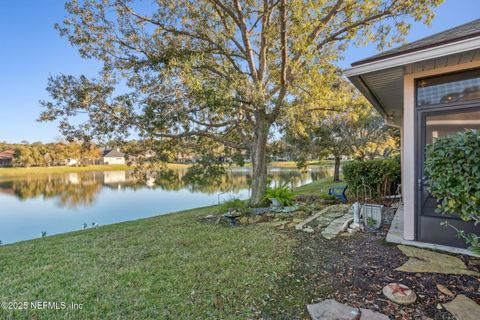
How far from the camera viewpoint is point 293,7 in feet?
18.7

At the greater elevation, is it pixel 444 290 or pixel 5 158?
pixel 5 158

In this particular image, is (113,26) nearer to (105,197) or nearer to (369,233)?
(369,233)

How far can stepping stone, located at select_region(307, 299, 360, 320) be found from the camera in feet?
7.22

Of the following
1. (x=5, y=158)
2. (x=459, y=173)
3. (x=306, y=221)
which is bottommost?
(x=306, y=221)

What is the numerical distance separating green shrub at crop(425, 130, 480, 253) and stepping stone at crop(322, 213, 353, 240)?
195cm

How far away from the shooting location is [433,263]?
10.0 feet

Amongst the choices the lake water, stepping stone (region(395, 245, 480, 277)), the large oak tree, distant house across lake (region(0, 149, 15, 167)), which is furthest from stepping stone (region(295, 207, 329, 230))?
distant house across lake (region(0, 149, 15, 167))

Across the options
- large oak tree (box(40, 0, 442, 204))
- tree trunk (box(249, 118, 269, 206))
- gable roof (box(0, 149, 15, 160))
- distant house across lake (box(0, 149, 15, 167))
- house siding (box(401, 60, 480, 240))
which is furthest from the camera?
gable roof (box(0, 149, 15, 160))

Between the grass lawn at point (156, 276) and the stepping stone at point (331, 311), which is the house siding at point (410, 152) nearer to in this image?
the grass lawn at point (156, 276)

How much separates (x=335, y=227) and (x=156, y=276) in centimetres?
313

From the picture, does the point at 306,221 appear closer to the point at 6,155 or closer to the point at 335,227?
the point at 335,227

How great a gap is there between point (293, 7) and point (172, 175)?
6338mm

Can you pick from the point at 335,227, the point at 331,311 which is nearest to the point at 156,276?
the point at 331,311

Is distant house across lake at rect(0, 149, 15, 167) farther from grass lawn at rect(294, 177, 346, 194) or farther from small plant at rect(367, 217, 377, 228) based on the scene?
small plant at rect(367, 217, 377, 228)
